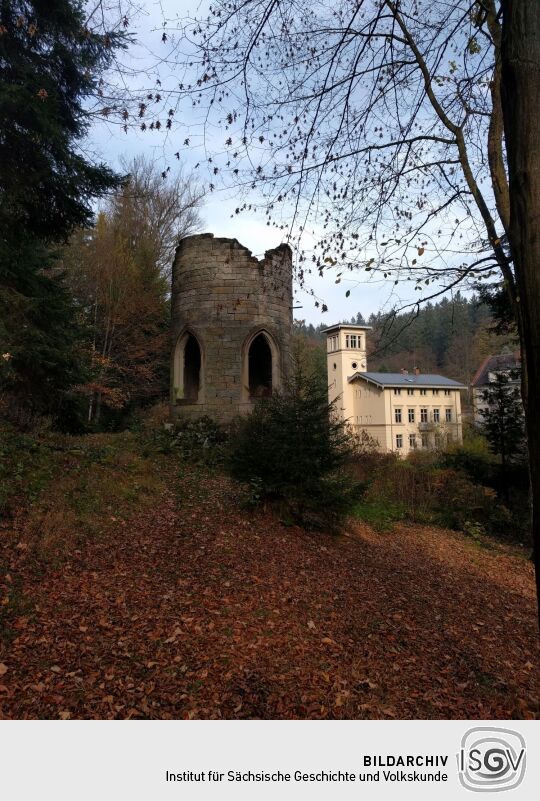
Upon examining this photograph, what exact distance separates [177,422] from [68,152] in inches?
252

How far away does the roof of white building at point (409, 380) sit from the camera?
3591 centimetres

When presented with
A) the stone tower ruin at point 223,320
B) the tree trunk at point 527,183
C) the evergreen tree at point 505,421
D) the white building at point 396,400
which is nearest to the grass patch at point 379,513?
the stone tower ruin at point 223,320

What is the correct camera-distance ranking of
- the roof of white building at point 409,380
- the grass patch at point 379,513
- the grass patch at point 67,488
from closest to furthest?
the grass patch at point 67,488, the grass patch at point 379,513, the roof of white building at point 409,380

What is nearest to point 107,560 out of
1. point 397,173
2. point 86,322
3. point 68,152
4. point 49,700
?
point 49,700

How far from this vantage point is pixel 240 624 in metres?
4.44

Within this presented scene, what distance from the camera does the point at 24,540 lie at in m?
5.66

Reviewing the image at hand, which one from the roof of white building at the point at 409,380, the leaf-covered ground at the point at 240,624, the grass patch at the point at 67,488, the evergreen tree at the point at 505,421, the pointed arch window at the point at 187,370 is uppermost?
the roof of white building at the point at 409,380

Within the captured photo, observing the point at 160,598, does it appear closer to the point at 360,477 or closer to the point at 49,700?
the point at 49,700

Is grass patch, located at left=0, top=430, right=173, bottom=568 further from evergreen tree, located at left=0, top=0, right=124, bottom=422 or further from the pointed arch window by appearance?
the pointed arch window

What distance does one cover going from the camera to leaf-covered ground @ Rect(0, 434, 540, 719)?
133 inches

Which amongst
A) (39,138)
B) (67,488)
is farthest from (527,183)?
(39,138)

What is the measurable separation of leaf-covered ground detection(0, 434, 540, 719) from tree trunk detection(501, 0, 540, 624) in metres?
1.85

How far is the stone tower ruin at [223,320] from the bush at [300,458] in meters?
3.89

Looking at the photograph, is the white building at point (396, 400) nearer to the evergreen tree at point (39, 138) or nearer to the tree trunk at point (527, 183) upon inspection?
the evergreen tree at point (39, 138)
